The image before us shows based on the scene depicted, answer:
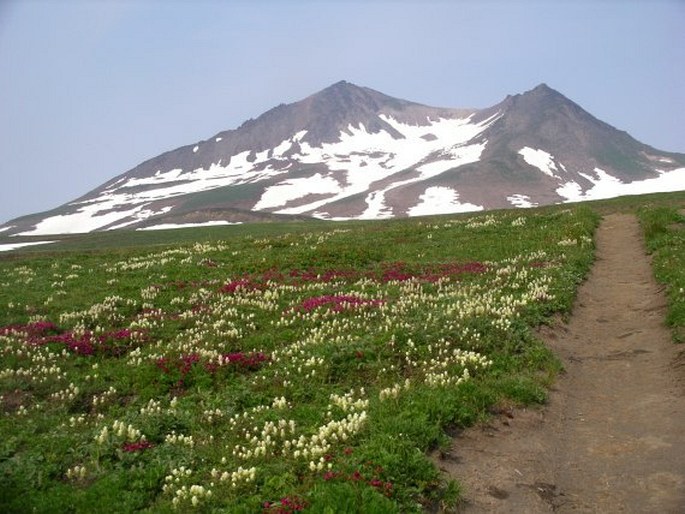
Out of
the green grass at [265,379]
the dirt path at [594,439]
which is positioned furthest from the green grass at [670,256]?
the green grass at [265,379]

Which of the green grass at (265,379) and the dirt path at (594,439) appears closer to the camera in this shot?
the dirt path at (594,439)

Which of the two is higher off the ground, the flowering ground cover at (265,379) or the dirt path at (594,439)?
the flowering ground cover at (265,379)

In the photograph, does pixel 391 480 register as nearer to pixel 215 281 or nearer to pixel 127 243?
pixel 215 281

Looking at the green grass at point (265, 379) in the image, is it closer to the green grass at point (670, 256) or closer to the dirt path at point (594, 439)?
the dirt path at point (594, 439)

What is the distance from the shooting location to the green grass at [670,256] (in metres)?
15.4

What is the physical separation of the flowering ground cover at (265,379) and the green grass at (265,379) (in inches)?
1.8

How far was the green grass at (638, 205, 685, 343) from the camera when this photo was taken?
50.5ft

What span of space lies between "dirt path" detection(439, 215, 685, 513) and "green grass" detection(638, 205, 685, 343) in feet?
1.52

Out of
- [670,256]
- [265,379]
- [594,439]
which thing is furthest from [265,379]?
[670,256]

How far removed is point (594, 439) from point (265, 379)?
23.2 feet

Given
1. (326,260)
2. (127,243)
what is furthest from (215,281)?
(127,243)

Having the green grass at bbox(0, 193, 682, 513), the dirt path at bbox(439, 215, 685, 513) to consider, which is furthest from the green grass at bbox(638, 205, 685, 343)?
the green grass at bbox(0, 193, 682, 513)

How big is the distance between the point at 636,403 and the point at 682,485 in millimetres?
3408

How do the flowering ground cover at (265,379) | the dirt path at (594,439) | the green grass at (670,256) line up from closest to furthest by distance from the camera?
the dirt path at (594,439), the flowering ground cover at (265,379), the green grass at (670,256)
